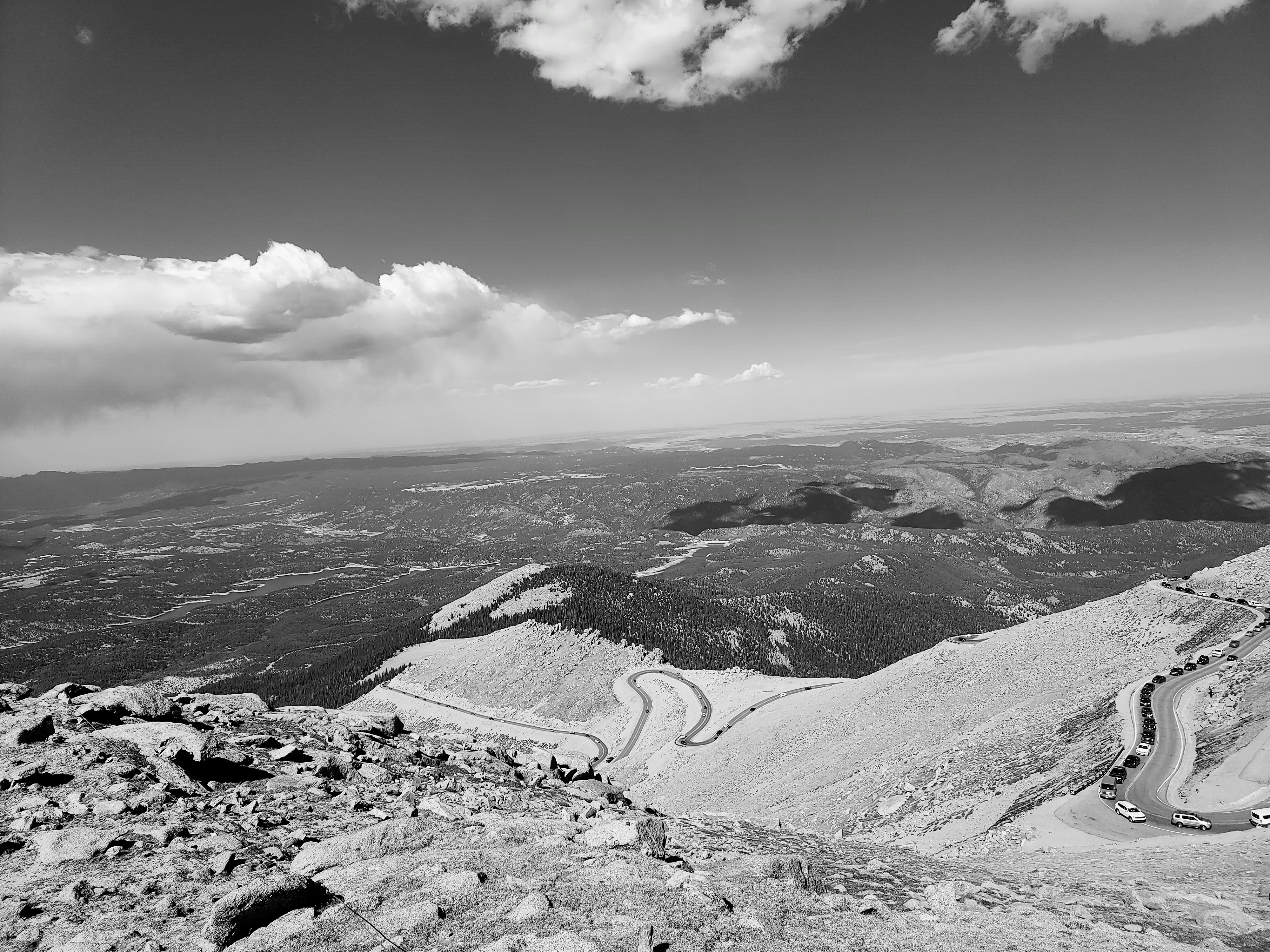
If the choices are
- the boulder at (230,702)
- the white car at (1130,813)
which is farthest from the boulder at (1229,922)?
the boulder at (230,702)

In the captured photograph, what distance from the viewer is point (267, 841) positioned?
2048 centimetres

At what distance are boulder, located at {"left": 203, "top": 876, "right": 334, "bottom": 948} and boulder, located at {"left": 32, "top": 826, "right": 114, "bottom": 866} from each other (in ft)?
19.8

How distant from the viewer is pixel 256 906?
14.2 metres

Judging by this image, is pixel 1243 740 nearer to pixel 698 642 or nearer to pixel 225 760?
pixel 225 760

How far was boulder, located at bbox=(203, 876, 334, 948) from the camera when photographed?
13.7 meters

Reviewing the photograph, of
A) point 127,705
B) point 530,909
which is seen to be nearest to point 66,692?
point 127,705

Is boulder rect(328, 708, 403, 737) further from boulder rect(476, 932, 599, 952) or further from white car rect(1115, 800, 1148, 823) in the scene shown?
white car rect(1115, 800, 1148, 823)

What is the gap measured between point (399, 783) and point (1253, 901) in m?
36.3

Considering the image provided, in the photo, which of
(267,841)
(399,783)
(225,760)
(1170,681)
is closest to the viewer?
(267,841)

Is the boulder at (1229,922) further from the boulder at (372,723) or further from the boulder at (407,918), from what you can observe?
the boulder at (372,723)

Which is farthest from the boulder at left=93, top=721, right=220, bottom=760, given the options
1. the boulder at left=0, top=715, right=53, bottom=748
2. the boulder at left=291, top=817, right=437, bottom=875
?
the boulder at left=291, top=817, right=437, bottom=875

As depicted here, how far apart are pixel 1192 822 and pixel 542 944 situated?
4216 cm

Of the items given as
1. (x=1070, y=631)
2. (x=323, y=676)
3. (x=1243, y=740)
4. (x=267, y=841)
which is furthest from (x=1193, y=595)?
(x=323, y=676)

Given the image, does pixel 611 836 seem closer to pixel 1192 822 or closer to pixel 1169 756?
pixel 1192 822
